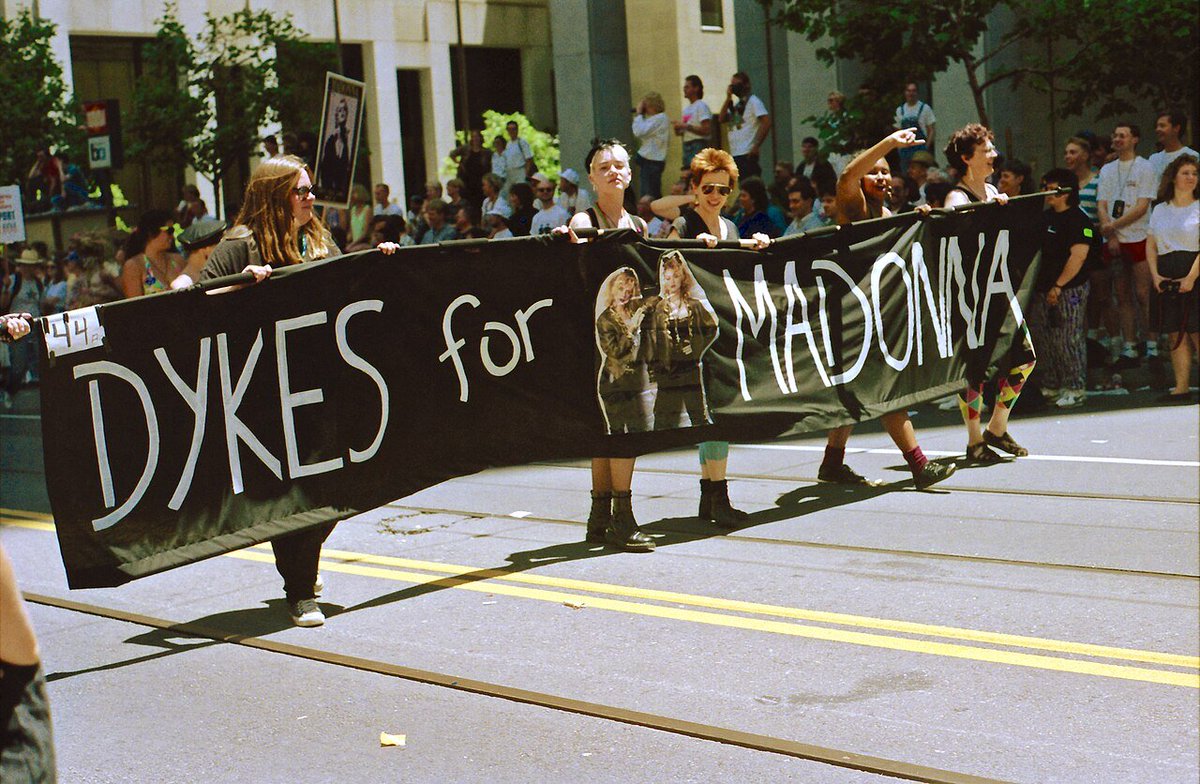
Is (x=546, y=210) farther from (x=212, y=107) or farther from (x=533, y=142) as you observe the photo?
(x=533, y=142)

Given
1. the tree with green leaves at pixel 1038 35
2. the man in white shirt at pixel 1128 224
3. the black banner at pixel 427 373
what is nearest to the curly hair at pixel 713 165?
the black banner at pixel 427 373

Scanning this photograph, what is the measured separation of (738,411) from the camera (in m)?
7.52

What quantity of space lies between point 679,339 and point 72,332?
107 inches

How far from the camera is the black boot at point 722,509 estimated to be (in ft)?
28.7

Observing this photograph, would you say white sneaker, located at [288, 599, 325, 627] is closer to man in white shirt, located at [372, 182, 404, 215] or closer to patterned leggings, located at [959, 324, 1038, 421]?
patterned leggings, located at [959, 324, 1038, 421]

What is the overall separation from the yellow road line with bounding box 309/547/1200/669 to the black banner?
0.72 metres

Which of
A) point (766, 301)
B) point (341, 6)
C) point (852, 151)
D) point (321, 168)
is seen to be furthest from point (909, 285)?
point (341, 6)

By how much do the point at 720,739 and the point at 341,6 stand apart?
4254 centimetres

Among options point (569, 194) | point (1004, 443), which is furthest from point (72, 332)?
point (569, 194)

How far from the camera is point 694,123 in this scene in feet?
60.8

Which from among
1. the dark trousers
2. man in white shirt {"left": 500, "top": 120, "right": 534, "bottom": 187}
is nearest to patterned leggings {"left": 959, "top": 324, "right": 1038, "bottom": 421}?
the dark trousers

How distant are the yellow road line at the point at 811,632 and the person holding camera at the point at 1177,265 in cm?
717

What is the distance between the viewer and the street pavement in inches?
207

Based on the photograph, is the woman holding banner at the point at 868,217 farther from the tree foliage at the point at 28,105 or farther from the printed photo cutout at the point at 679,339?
the tree foliage at the point at 28,105
